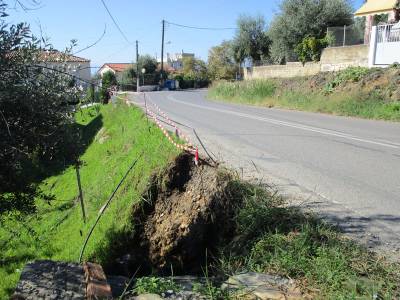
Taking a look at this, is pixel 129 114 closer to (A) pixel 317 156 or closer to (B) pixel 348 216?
(A) pixel 317 156

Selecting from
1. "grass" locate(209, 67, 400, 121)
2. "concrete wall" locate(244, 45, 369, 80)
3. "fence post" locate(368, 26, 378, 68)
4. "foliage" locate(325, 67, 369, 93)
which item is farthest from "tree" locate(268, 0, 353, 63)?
"foliage" locate(325, 67, 369, 93)

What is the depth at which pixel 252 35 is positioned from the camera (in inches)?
1715

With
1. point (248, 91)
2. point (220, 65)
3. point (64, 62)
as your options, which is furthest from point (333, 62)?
point (220, 65)

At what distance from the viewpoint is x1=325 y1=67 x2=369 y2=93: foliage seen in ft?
65.0

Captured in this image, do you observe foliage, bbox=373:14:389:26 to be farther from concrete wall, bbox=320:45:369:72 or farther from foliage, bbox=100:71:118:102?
foliage, bbox=100:71:118:102

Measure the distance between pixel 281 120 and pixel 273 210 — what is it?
11.1 m

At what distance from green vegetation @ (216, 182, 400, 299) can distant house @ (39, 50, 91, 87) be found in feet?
8.92

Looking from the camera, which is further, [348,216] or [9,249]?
[9,249]

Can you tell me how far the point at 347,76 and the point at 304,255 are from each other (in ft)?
59.0

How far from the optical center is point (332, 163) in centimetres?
823

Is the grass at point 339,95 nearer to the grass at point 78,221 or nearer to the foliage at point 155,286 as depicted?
the grass at point 78,221

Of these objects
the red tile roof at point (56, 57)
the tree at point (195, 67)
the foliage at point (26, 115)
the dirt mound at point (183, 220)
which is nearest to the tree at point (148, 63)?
the tree at point (195, 67)

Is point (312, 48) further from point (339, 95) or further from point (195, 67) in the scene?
point (195, 67)

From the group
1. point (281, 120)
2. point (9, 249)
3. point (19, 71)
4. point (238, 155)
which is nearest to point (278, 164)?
point (238, 155)
